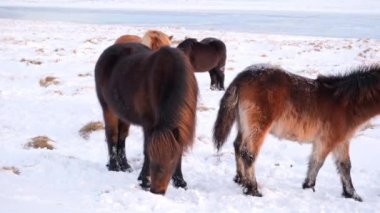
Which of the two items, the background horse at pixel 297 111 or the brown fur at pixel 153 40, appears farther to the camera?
the brown fur at pixel 153 40

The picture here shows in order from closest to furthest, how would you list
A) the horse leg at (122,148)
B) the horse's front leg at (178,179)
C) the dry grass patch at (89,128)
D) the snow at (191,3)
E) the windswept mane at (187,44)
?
1. the horse's front leg at (178,179)
2. the horse leg at (122,148)
3. the dry grass patch at (89,128)
4. the windswept mane at (187,44)
5. the snow at (191,3)

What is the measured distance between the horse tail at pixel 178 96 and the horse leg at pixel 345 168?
7.21ft

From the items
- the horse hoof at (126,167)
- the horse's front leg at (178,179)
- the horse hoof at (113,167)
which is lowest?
the horse hoof at (126,167)

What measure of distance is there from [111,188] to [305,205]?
2.08m

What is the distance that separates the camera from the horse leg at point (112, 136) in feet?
21.3

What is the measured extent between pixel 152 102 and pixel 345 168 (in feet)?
8.41

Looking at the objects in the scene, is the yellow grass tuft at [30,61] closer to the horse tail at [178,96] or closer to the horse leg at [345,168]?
the horse tail at [178,96]

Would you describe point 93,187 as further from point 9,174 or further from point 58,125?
point 58,125

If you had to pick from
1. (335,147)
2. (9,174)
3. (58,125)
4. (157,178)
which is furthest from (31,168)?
(335,147)

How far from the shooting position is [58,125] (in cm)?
887

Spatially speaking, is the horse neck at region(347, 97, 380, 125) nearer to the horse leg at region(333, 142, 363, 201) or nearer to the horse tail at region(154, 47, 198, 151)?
the horse leg at region(333, 142, 363, 201)

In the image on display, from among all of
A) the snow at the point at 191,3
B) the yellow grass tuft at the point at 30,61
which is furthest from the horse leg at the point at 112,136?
the snow at the point at 191,3

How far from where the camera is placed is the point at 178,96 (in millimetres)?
4582

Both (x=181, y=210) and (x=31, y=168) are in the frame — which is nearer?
(x=181, y=210)
